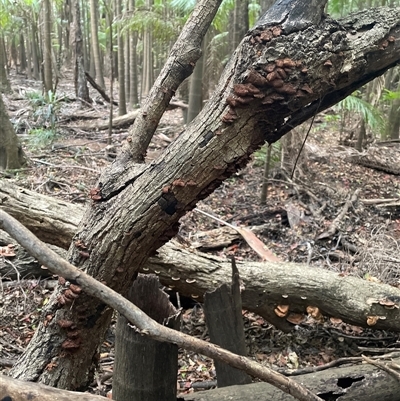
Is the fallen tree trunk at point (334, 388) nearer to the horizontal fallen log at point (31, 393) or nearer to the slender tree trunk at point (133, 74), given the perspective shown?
the horizontal fallen log at point (31, 393)

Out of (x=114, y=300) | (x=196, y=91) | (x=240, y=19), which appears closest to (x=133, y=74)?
(x=196, y=91)

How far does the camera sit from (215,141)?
230 centimetres

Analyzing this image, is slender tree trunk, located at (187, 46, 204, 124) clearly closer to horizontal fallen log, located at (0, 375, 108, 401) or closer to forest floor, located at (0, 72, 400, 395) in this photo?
forest floor, located at (0, 72, 400, 395)

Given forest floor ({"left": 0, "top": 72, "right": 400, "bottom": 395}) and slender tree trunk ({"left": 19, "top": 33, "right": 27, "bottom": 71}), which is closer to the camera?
forest floor ({"left": 0, "top": 72, "right": 400, "bottom": 395})

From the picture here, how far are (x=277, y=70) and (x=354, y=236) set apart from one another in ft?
15.9

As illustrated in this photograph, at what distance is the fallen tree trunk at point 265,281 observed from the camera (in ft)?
13.7

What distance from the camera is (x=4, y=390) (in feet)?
4.66

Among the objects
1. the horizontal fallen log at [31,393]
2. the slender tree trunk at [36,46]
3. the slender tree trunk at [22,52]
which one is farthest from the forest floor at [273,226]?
the slender tree trunk at [22,52]

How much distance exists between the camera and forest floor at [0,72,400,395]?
4.25 metres

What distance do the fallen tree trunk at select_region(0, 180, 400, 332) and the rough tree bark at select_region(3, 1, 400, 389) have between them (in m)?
1.81

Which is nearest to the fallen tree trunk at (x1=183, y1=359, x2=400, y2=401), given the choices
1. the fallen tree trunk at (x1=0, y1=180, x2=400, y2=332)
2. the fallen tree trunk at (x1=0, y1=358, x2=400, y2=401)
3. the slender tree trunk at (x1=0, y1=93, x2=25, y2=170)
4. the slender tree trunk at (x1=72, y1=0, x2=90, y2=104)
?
the fallen tree trunk at (x1=0, y1=358, x2=400, y2=401)

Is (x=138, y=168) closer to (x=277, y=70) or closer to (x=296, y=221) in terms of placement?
(x=277, y=70)

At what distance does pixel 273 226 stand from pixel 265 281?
239 centimetres

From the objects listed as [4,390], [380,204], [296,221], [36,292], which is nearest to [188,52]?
[4,390]
